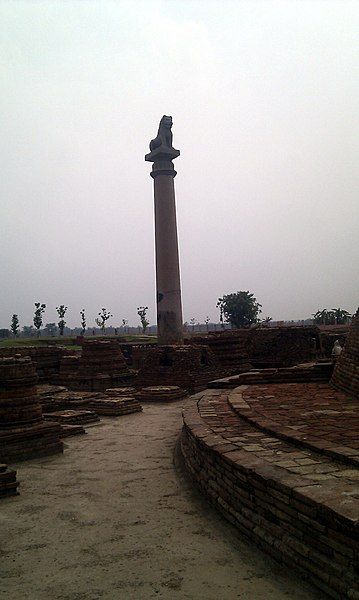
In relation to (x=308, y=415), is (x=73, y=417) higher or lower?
lower

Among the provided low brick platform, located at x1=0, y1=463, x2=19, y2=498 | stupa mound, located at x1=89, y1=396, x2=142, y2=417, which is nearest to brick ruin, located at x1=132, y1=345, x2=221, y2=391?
stupa mound, located at x1=89, y1=396, x2=142, y2=417

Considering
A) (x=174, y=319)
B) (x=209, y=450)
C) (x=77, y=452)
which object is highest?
(x=174, y=319)

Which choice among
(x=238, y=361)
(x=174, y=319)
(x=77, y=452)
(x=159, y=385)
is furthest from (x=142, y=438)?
(x=174, y=319)

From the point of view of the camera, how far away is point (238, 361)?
1473cm

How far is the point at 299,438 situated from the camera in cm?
395

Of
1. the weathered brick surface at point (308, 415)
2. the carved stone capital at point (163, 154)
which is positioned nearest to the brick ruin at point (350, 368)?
the weathered brick surface at point (308, 415)

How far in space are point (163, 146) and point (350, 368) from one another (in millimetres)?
13434

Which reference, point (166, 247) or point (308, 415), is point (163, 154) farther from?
point (308, 415)

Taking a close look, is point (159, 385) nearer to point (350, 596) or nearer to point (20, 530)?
point (20, 530)

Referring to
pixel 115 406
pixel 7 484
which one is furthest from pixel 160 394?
pixel 7 484

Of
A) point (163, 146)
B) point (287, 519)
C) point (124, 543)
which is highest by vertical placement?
point (163, 146)

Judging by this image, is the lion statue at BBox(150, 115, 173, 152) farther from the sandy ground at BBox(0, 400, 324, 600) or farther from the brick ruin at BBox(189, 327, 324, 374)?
the sandy ground at BBox(0, 400, 324, 600)

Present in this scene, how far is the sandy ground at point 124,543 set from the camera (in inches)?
108

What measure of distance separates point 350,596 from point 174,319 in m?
14.6
